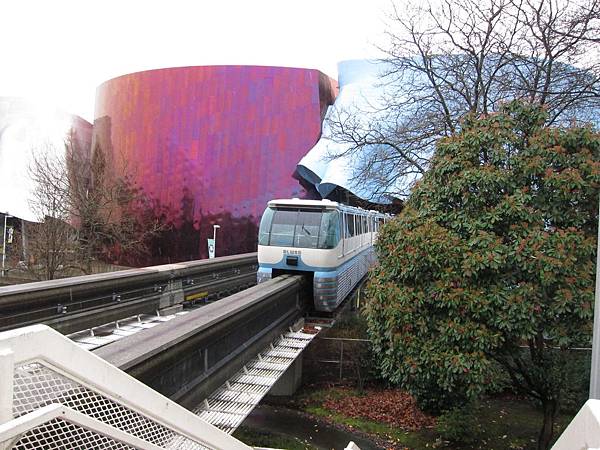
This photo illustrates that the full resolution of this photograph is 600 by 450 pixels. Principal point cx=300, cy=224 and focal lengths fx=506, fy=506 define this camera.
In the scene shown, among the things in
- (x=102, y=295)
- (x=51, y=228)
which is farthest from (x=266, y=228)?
(x=51, y=228)

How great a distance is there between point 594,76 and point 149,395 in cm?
1171

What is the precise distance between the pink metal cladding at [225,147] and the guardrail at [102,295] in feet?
77.9

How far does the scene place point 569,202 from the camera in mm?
6898

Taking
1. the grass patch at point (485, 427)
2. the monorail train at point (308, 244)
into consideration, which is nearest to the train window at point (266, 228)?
the monorail train at point (308, 244)

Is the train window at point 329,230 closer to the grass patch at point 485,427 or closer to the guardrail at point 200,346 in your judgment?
the guardrail at point 200,346

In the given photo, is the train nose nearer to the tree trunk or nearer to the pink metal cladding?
the tree trunk

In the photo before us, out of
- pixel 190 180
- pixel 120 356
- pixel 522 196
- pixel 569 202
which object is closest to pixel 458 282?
pixel 522 196

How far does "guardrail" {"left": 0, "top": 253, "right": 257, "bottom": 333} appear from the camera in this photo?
7152mm

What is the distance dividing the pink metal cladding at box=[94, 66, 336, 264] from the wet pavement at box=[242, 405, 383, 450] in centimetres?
2414

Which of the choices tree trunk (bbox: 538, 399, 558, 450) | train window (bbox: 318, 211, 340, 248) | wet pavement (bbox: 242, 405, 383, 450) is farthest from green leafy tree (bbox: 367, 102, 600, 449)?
train window (bbox: 318, 211, 340, 248)

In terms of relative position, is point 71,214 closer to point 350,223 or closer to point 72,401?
point 350,223

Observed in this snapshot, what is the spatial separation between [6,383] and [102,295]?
738 cm

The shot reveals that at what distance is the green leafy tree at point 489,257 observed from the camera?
6.41m

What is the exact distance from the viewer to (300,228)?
12312mm
